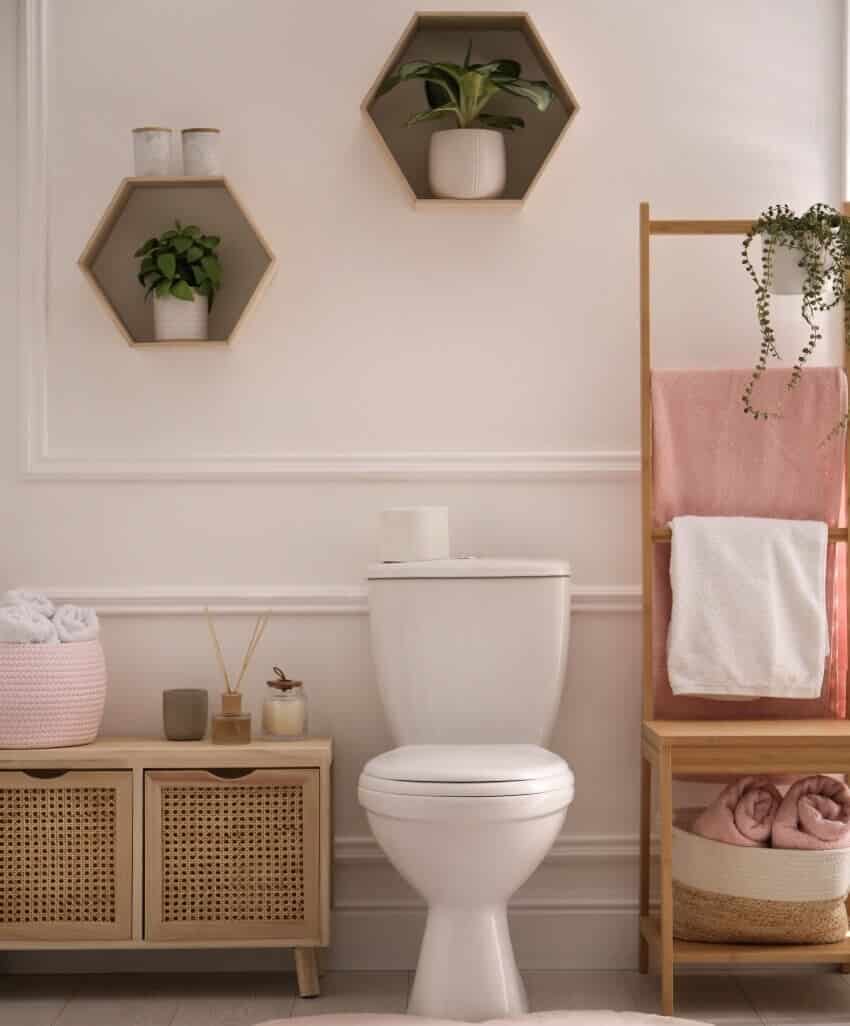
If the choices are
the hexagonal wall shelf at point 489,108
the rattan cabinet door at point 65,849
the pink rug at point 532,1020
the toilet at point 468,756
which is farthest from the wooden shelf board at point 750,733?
the hexagonal wall shelf at point 489,108

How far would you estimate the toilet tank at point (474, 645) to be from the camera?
2678 mm

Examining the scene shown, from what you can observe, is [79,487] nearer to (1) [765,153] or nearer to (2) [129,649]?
(2) [129,649]

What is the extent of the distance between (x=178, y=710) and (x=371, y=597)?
0.45m

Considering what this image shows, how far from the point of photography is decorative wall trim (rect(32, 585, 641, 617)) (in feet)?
9.41

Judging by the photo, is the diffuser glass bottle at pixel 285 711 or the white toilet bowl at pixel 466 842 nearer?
the white toilet bowl at pixel 466 842

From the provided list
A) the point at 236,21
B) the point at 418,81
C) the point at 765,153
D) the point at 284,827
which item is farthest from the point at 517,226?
the point at 284,827

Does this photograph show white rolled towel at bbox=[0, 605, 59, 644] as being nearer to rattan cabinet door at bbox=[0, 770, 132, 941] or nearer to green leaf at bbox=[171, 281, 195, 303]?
rattan cabinet door at bbox=[0, 770, 132, 941]

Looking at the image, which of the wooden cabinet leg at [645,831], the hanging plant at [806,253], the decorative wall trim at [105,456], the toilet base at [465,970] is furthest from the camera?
the decorative wall trim at [105,456]

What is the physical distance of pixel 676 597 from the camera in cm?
272

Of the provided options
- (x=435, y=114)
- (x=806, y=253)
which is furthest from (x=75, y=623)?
(x=806, y=253)

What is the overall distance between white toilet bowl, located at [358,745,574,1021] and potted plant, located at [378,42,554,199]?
116cm

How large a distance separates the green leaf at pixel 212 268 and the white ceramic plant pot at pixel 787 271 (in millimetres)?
1135

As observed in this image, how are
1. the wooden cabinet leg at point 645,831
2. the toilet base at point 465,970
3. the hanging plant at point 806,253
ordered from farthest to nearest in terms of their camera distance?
the wooden cabinet leg at point 645,831 < the hanging plant at point 806,253 < the toilet base at point 465,970

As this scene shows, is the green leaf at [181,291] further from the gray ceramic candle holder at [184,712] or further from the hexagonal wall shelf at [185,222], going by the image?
the gray ceramic candle holder at [184,712]
